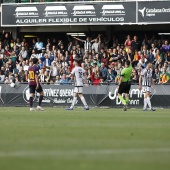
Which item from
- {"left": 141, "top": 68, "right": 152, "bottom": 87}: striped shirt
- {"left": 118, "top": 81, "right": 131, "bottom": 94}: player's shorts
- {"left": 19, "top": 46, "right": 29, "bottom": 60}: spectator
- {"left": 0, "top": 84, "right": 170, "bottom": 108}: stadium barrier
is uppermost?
{"left": 19, "top": 46, "right": 29, "bottom": 60}: spectator

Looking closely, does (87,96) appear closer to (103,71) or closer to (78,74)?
(103,71)

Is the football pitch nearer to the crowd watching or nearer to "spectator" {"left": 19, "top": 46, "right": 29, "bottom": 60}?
the crowd watching

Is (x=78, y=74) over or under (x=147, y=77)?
over

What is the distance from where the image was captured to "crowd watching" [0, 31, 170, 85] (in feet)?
116

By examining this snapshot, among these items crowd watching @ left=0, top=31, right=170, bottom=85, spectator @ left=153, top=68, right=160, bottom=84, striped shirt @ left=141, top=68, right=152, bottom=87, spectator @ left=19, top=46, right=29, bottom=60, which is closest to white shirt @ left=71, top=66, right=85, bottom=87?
striped shirt @ left=141, top=68, right=152, bottom=87

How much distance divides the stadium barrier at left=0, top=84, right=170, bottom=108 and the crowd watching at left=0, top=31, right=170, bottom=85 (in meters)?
0.33

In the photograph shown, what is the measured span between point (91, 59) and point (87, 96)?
4.39 m

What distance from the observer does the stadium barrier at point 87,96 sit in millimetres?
32594

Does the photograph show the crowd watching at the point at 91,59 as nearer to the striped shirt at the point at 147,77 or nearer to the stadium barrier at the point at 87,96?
the stadium barrier at the point at 87,96

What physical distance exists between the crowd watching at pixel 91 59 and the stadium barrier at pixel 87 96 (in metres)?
0.33

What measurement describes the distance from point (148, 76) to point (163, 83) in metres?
2.82

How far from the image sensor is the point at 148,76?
30.1m

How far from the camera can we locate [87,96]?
33781 millimetres

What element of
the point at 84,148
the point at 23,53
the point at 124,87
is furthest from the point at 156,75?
the point at 84,148
